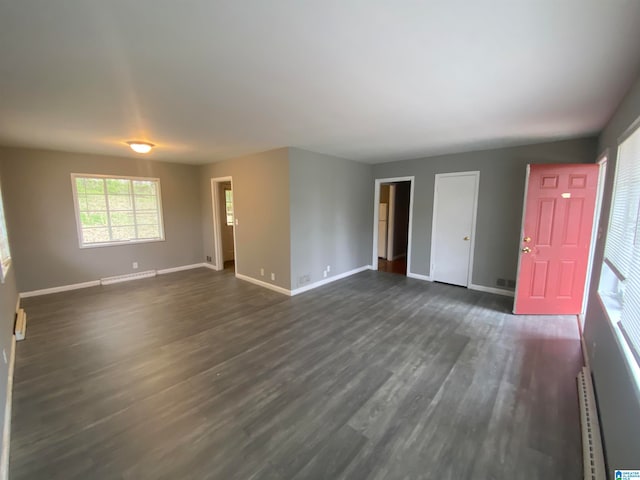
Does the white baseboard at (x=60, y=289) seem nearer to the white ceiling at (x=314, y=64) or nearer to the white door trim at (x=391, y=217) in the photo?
the white ceiling at (x=314, y=64)

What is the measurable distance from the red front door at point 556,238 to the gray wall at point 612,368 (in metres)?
0.52

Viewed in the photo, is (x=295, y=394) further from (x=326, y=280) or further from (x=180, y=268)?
(x=180, y=268)

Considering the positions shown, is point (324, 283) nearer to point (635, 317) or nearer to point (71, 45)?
point (635, 317)

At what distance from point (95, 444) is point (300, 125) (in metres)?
3.19

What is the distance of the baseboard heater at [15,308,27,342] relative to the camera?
2957mm

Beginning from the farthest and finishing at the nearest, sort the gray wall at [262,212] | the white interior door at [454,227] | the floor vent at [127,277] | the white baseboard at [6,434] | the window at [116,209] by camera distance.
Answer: the floor vent at [127,277]
the window at [116,209]
the white interior door at [454,227]
the gray wall at [262,212]
the white baseboard at [6,434]

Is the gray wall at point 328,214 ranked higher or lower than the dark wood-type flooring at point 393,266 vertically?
higher

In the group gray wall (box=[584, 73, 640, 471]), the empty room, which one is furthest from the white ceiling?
gray wall (box=[584, 73, 640, 471])

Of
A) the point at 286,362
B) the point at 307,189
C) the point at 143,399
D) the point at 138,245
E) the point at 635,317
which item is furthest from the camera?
the point at 138,245

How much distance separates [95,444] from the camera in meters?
1.68

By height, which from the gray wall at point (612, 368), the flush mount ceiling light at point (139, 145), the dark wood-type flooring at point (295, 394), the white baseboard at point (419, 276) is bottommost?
the dark wood-type flooring at point (295, 394)

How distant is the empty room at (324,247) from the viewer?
1.46 meters

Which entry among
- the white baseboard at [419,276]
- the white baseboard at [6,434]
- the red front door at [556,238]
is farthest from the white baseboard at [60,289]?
the red front door at [556,238]

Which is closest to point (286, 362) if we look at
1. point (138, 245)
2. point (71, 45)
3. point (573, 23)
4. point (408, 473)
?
point (408, 473)
